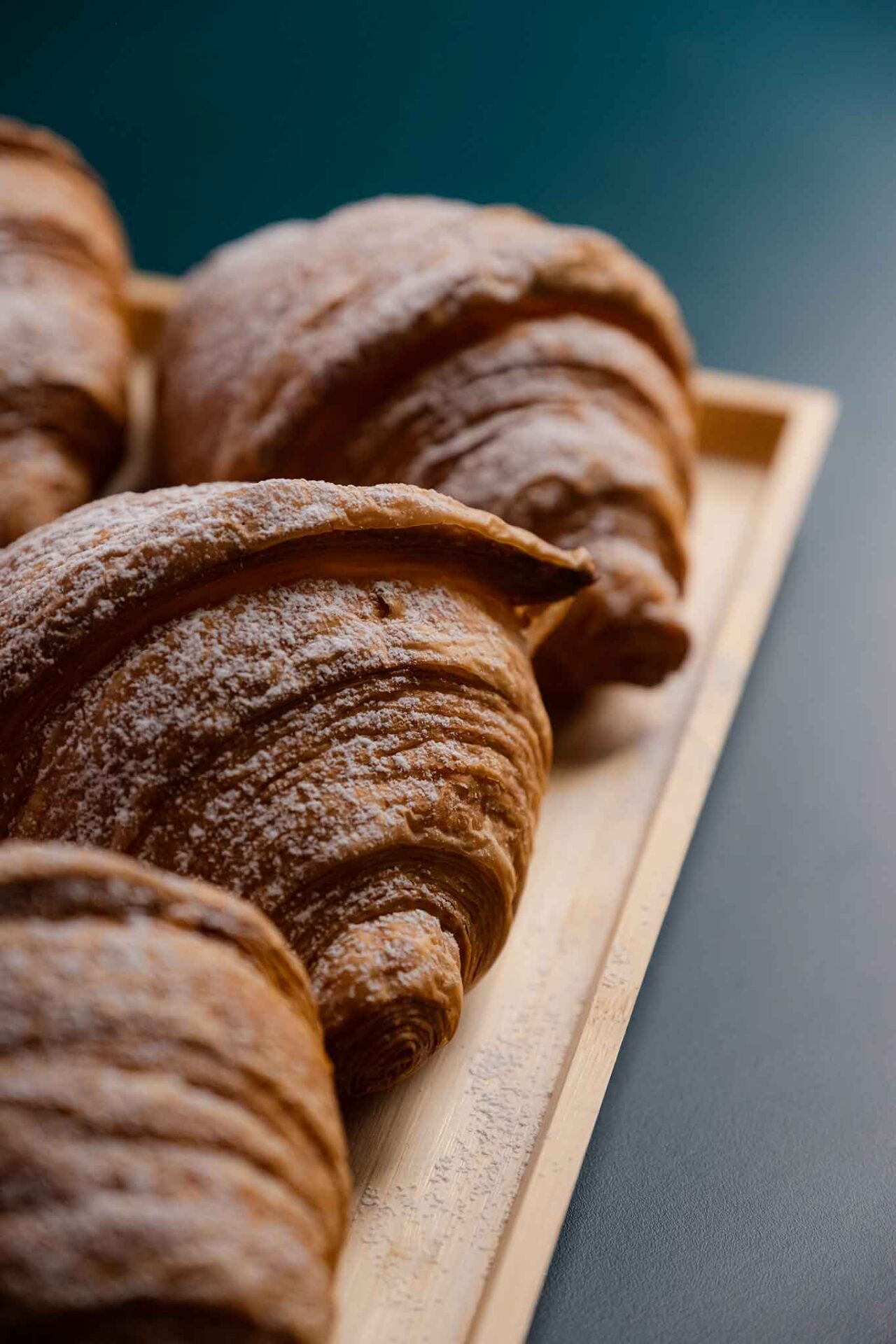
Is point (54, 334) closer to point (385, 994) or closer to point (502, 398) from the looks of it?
point (502, 398)

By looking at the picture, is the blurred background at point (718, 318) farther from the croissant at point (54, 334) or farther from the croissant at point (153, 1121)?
the croissant at point (54, 334)

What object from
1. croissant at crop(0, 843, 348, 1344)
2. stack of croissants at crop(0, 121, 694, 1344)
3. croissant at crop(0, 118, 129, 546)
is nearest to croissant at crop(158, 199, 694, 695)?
stack of croissants at crop(0, 121, 694, 1344)

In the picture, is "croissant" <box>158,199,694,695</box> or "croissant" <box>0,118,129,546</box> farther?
"croissant" <box>0,118,129,546</box>

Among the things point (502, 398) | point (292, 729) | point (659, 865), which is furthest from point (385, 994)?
point (502, 398)

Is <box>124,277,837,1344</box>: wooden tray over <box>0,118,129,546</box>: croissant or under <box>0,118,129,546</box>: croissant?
under

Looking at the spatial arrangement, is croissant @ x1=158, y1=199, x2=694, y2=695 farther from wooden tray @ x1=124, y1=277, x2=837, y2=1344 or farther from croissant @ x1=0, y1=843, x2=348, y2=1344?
croissant @ x1=0, y1=843, x2=348, y2=1344

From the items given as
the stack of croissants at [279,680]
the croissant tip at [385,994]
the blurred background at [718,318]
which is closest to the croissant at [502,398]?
the stack of croissants at [279,680]
